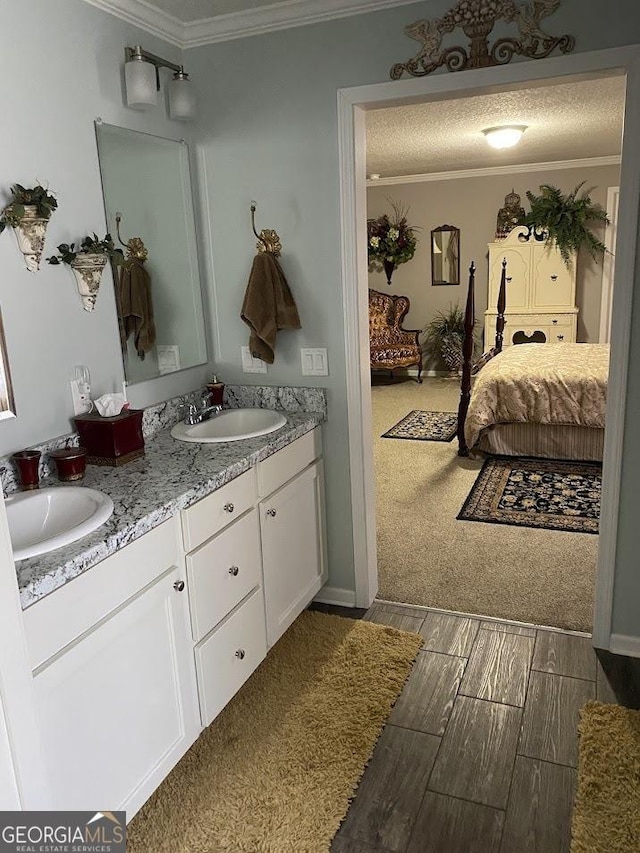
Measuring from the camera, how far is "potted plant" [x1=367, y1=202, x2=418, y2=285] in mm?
7879

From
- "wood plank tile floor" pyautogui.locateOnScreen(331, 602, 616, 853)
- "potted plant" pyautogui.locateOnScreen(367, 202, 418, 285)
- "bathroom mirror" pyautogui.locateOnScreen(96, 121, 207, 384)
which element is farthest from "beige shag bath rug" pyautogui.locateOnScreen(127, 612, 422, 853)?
"potted plant" pyautogui.locateOnScreen(367, 202, 418, 285)

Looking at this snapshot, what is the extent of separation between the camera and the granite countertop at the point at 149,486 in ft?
4.86

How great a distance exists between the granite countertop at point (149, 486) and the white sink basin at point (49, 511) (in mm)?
66

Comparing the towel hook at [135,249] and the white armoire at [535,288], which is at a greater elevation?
the towel hook at [135,249]

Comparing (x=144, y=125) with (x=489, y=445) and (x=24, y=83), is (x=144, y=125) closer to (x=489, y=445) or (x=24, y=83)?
(x=24, y=83)

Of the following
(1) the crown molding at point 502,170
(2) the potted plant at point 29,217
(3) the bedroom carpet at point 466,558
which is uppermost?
(1) the crown molding at point 502,170

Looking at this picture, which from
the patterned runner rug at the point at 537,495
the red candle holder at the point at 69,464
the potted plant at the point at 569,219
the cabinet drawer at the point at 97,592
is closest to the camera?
the cabinet drawer at the point at 97,592

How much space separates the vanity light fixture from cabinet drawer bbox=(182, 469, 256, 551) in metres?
1.38

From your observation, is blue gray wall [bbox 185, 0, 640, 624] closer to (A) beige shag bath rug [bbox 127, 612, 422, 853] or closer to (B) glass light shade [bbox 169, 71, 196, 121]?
(B) glass light shade [bbox 169, 71, 196, 121]

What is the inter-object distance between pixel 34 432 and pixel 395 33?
188cm

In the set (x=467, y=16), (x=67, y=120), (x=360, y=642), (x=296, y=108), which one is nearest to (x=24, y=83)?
(x=67, y=120)

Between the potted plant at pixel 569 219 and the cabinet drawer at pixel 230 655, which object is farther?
the potted plant at pixel 569 219

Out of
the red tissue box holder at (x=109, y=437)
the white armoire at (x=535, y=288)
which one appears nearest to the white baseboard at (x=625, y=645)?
the red tissue box holder at (x=109, y=437)

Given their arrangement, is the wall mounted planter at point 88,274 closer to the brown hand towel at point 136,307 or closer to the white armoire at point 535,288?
the brown hand towel at point 136,307
